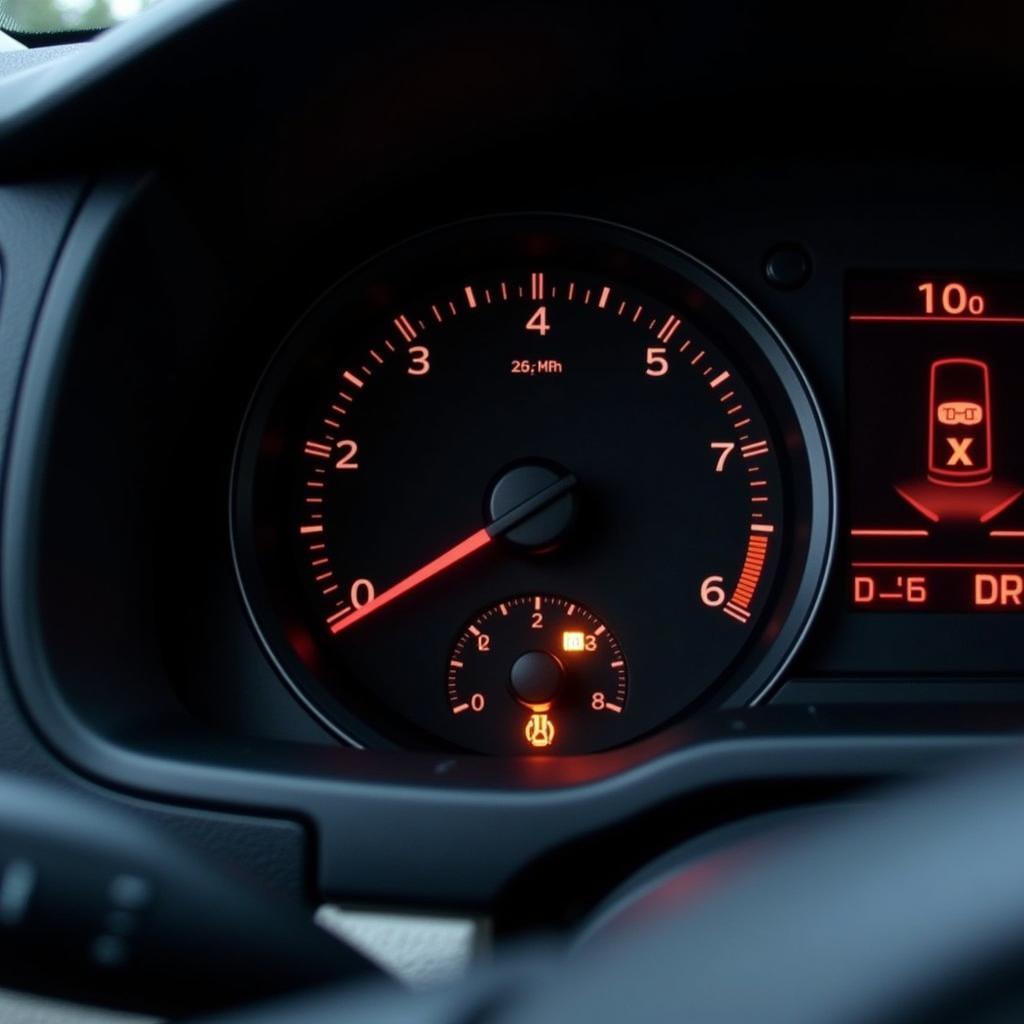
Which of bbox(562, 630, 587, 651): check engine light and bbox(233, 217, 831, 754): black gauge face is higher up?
bbox(233, 217, 831, 754): black gauge face

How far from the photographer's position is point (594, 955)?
0.58 meters

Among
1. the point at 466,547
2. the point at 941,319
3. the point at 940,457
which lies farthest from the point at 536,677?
the point at 941,319

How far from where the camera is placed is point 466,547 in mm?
2141

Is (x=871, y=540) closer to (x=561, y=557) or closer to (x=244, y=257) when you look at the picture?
(x=561, y=557)

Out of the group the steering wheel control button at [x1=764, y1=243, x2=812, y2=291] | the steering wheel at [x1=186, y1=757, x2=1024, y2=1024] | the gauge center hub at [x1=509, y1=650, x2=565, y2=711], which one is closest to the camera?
the steering wheel at [x1=186, y1=757, x2=1024, y2=1024]

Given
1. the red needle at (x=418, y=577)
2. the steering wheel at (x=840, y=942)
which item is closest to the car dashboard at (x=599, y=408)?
the red needle at (x=418, y=577)

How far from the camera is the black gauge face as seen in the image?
2.13 meters

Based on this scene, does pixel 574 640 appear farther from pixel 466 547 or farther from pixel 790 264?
pixel 790 264

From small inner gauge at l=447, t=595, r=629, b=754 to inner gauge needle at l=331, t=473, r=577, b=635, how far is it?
9cm

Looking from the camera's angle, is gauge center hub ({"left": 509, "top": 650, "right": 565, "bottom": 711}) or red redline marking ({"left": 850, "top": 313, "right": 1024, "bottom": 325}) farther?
red redline marking ({"left": 850, "top": 313, "right": 1024, "bottom": 325})

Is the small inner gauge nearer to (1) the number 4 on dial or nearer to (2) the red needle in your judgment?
(2) the red needle

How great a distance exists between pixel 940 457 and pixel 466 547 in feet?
2.30

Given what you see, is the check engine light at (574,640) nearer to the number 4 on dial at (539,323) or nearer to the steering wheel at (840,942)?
the number 4 on dial at (539,323)

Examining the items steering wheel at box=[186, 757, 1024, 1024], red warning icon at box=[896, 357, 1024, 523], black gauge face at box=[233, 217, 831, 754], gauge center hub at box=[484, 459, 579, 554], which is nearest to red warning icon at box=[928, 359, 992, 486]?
red warning icon at box=[896, 357, 1024, 523]
